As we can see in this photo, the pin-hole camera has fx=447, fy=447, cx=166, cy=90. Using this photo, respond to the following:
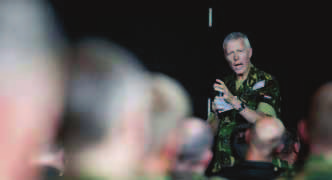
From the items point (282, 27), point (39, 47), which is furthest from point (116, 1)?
point (39, 47)

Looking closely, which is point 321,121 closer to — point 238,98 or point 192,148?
point 192,148

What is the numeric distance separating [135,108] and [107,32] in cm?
234

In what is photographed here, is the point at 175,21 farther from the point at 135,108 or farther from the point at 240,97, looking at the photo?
the point at 135,108

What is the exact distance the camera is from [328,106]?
208 cm

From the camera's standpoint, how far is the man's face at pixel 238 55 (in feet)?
12.8

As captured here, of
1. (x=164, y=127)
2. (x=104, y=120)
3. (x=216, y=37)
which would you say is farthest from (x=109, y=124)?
(x=216, y=37)

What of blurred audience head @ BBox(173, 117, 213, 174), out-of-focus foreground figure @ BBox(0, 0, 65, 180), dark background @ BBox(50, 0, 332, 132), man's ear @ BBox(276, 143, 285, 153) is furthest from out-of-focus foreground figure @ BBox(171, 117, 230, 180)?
dark background @ BBox(50, 0, 332, 132)

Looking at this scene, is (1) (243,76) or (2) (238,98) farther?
(1) (243,76)

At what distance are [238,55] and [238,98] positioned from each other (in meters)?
0.39

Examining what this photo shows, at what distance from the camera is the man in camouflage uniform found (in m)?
3.68

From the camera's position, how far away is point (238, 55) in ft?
12.8

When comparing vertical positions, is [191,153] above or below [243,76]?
below

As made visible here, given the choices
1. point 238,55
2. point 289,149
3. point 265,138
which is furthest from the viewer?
point 238,55

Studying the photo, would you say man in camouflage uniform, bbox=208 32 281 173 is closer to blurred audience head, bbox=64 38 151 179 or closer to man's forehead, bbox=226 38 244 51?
man's forehead, bbox=226 38 244 51
